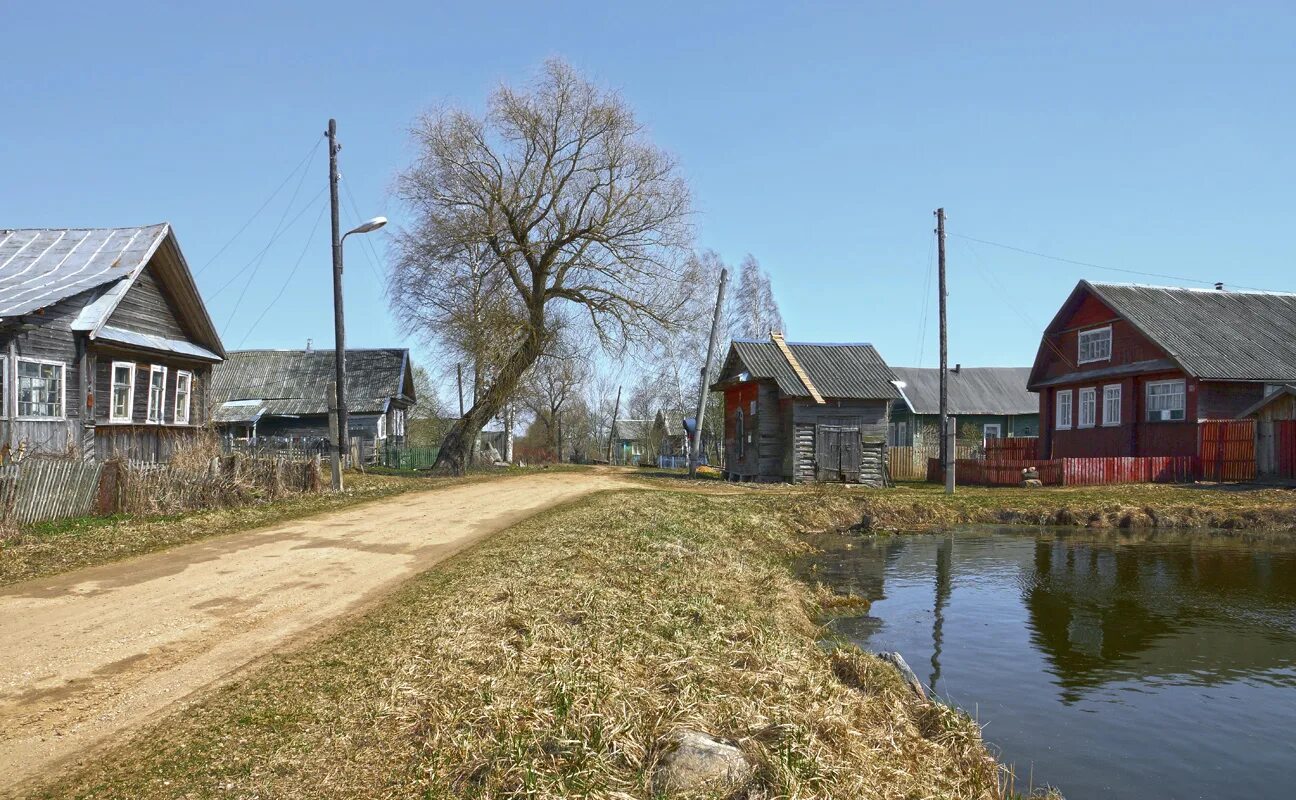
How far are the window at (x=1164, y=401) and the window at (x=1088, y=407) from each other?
3.04 m

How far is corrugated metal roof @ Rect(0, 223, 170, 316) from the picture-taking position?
19297 mm

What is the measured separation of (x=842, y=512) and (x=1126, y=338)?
1754cm

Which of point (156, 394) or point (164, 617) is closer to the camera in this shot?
point (164, 617)

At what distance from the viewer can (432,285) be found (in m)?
32.3

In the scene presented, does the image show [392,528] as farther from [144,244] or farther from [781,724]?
[144,244]

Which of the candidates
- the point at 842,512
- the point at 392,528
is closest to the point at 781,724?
the point at 392,528

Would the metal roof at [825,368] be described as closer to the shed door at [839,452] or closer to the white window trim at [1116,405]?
the shed door at [839,452]

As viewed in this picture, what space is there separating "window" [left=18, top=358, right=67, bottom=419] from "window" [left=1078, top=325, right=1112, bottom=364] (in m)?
32.9

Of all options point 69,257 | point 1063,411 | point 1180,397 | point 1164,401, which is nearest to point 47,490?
point 69,257

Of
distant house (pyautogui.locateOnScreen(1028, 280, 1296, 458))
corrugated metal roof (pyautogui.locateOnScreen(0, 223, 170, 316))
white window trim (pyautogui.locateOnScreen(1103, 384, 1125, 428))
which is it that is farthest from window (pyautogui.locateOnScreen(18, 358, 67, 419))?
white window trim (pyautogui.locateOnScreen(1103, 384, 1125, 428))

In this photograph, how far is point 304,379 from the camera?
4575 centimetres

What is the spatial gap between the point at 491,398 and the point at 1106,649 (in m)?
25.0

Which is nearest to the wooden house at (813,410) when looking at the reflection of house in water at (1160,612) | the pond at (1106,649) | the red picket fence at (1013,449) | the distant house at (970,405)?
the red picket fence at (1013,449)

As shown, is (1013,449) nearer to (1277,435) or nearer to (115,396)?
(1277,435)
